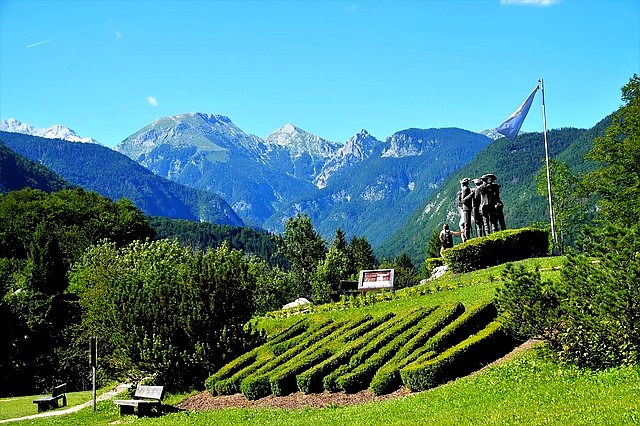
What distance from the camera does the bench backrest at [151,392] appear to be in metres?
20.7

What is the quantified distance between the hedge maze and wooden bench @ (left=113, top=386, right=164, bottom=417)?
194cm

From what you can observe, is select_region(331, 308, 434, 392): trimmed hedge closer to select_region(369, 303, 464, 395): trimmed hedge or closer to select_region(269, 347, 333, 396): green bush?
select_region(369, 303, 464, 395): trimmed hedge

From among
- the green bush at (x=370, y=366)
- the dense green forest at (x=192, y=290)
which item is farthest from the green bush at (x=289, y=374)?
the dense green forest at (x=192, y=290)

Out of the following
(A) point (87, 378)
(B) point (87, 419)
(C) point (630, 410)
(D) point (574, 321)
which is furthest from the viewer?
(A) point (87, 378)

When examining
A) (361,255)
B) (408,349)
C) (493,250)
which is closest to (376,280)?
(493,250)

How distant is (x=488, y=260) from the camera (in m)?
32.5

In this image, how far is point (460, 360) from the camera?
57.4ft

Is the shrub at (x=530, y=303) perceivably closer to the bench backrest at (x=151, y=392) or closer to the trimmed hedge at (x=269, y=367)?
the trimmed hedge at (x=269, y=367)

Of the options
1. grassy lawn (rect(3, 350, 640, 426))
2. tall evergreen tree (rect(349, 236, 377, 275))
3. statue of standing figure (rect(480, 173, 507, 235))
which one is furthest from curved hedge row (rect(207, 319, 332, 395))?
tall evergreen tree (rect(349, 236, 377, 275))

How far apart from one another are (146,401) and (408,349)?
8.40m

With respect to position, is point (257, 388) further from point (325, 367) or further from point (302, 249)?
point (302, 249)

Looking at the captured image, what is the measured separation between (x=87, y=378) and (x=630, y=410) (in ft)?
146

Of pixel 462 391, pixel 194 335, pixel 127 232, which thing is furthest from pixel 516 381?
pixel 127 232

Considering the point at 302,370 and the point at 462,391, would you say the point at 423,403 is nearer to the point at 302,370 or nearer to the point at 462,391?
the point at 462,391
